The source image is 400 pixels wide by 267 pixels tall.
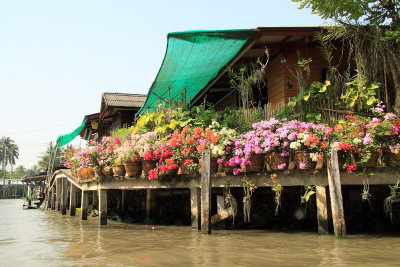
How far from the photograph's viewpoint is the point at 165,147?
10.2 m

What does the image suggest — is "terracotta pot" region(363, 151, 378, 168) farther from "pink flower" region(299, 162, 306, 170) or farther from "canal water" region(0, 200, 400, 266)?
"canal water" region(0, 200, 400, 266)

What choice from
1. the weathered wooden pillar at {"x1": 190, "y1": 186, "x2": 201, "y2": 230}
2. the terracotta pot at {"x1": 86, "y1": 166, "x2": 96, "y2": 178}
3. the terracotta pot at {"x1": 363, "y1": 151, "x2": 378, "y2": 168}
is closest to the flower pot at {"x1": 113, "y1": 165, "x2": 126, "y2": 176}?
the terracotta pot at {"x1": 86, "y1": 166, "x2": 96, "y2": 178}

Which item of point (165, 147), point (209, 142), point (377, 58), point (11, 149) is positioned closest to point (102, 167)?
point (165, 147)

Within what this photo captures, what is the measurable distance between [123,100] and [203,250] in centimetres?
1684

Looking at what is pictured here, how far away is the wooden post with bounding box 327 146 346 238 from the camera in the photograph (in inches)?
307

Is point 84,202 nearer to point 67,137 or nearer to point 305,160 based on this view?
point 305,160

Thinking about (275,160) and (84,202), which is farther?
(84,202)

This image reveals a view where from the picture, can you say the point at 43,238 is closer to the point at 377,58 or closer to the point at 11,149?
the point at 377,58

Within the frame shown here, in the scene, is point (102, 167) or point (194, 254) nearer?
point (194, 254)

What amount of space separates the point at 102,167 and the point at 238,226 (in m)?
4.40

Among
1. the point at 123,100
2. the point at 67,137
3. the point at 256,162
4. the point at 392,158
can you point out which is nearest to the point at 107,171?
the point at 256,162

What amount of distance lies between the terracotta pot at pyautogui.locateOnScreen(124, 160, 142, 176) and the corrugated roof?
11.2 metres

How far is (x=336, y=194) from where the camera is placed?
7.78 metres

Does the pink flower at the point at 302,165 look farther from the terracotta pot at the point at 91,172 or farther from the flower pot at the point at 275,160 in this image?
the terracotta pot at the point at 91,172
